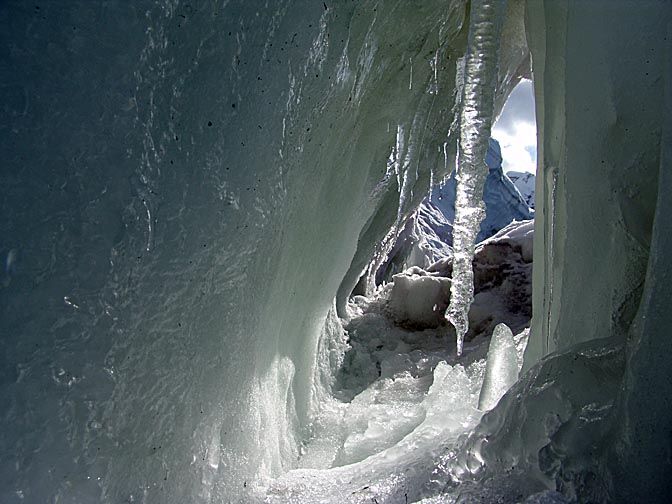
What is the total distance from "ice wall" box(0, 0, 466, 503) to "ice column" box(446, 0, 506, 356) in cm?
65

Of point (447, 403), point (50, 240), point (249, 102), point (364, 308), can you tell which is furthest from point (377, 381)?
point (50, 240)

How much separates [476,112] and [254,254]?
1430mm

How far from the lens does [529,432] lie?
4.13 ft

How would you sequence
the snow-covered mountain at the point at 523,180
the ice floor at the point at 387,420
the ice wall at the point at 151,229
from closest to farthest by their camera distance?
the ice wall at the point at 151,229, the ice floor at the point at 387,420, the snow-covered mountain at the point at 523,180

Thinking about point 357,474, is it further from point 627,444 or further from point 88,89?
point 88,89

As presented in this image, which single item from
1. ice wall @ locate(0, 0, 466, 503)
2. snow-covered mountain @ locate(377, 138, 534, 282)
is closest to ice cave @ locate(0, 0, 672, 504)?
ice wall @ locate(0, 0, 466, 503)

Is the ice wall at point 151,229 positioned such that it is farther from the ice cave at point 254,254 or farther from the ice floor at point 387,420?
the ice floor at point 387,420

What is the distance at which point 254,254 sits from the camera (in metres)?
1.66

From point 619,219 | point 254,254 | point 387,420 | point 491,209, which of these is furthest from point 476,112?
point 491,209

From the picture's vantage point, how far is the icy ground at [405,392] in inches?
57.6

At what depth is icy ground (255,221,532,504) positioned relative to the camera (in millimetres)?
1463

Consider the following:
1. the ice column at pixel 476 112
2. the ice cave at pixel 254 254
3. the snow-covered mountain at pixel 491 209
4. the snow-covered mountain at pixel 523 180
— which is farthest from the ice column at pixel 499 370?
the snow-covered mountain at pixel 523 180

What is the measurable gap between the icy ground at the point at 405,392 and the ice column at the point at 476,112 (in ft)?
2.68

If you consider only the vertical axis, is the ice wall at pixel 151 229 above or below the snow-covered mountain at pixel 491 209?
below
